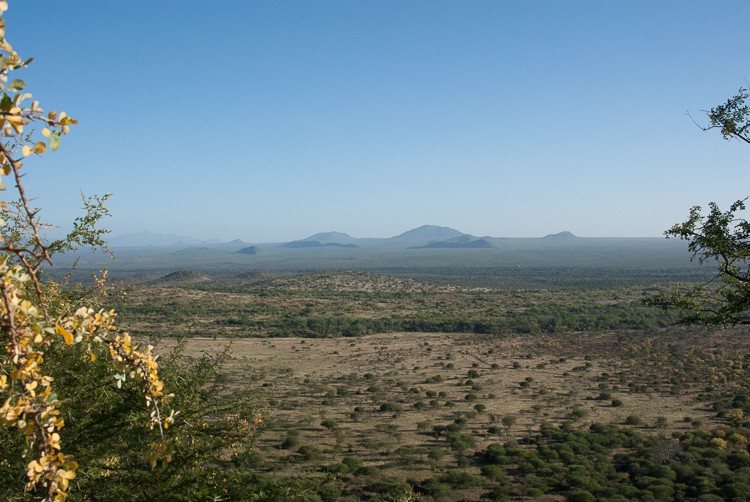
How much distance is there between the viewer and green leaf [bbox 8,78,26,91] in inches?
78.2

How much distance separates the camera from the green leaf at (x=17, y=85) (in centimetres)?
199

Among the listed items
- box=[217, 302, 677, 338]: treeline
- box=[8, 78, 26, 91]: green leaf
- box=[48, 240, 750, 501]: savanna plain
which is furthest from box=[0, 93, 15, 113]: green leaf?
box=[217, 302, 677, 338]: treeline

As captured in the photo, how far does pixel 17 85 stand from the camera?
200 centimetres

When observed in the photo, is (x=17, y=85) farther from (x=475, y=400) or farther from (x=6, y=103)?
(x=475, y=400)

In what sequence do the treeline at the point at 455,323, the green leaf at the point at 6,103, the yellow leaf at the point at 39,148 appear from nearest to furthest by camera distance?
the green leaf at the point at 6,103 → the yellow leaf at the point at 39,148 → the treeline at the point at 455,323

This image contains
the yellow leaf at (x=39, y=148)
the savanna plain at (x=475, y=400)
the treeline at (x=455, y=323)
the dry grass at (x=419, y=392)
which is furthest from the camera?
the treeline at (x=455, y=323)

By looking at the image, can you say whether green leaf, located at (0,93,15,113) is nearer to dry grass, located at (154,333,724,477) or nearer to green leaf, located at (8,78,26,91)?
green leaf, located at (8,78,26,91)

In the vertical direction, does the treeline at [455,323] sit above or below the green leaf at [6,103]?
below

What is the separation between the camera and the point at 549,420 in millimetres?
24984

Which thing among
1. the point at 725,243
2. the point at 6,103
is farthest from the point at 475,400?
the point at 6,103

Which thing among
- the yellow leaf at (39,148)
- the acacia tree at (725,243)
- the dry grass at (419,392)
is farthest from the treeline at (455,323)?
the yellow leaf at (39,148)

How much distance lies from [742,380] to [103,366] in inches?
1411

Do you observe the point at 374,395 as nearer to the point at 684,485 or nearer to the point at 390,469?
the point at 390,469

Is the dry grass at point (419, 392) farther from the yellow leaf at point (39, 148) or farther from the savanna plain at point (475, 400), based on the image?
the yellow leaf at point (39, 148)
